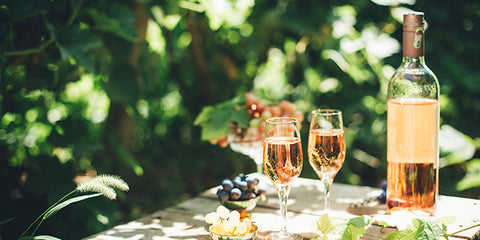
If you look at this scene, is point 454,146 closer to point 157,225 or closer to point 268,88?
point 268,88

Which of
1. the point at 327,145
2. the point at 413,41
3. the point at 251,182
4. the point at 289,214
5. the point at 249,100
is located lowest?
the point at 289,214

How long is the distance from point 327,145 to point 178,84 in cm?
226

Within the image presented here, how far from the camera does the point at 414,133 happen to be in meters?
1.13

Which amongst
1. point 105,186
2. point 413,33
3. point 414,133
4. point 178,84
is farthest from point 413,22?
point 178,84

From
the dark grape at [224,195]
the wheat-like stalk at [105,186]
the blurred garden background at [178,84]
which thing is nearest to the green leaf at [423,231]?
the dark grape at [224,195]

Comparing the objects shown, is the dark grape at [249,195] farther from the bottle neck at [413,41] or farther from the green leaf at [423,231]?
the bottle neck at [413,41]

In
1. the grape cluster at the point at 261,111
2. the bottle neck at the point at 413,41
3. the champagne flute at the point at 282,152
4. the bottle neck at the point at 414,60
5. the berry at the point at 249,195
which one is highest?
the bottle neck at the point at 413,41

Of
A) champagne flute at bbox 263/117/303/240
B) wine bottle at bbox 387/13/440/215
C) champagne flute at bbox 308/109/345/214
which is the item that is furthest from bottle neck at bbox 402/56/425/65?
champagne flute at bbox 263/117/303/240

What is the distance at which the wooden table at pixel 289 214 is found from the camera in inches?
46.3

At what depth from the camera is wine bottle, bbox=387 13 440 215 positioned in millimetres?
1135

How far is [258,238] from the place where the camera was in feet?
3.71

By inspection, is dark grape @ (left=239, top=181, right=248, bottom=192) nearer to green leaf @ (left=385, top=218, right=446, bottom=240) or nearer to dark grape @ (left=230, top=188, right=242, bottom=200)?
dark grape @ (left=230, top=188, right=242, bottom=200)

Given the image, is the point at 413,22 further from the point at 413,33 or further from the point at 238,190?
the point at 238,190

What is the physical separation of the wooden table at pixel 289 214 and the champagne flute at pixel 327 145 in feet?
0.56
